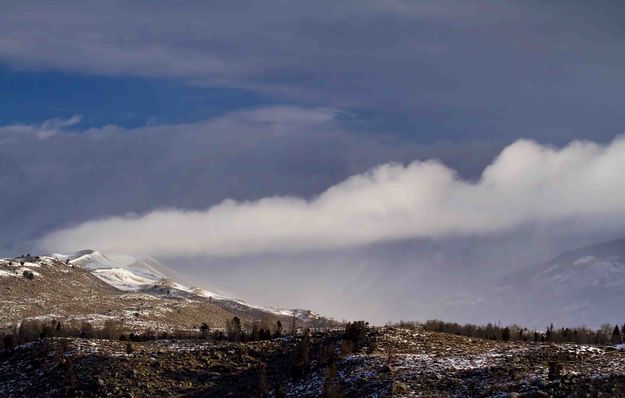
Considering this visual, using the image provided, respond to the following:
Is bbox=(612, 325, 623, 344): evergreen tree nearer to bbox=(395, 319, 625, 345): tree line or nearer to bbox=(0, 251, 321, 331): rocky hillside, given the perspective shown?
bbox=(395, 319, 625, 345): tree line

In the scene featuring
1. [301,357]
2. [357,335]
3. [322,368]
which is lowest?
[322,368]

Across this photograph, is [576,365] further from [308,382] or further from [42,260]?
[42,260]

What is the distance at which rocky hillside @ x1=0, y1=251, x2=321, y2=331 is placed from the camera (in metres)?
94.9

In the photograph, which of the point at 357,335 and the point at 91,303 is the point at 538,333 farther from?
the point at 91,303

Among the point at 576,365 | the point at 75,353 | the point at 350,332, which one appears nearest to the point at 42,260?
the point at 75,353

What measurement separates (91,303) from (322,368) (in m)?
77.6

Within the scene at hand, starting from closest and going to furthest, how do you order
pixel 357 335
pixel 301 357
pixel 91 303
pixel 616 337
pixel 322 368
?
pixel 322 368 < pixel 301 357 < pixel 357 335 < pixel 616 337 < pixel 91 303

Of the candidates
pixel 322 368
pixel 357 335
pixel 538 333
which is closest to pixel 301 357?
pixel 322 368

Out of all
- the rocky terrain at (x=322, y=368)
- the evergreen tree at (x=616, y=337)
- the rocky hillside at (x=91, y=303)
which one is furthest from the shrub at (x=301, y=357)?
the rocky hillside at (x=91, y=303)

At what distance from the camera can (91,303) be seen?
112 metres

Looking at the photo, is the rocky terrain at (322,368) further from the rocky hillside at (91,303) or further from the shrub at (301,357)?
the rocky hillside at (91,303)

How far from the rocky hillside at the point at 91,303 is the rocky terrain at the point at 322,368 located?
34.6 metres

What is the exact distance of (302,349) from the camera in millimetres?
43781

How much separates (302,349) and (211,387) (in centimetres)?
560
